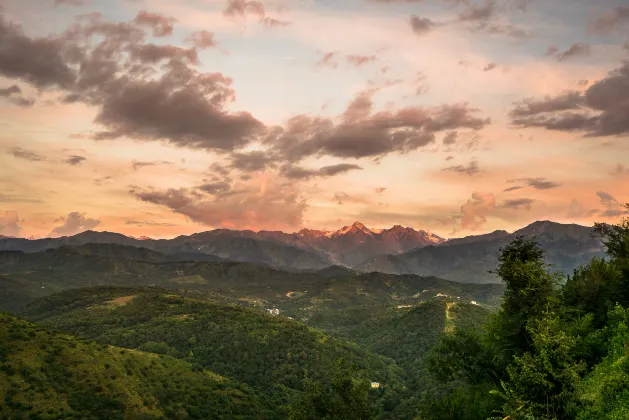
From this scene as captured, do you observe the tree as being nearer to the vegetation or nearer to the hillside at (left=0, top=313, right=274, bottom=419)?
the vegetation

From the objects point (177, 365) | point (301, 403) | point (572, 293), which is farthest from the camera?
point (177, 365)

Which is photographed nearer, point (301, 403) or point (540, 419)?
point (540, 419)

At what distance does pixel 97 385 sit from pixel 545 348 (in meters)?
134

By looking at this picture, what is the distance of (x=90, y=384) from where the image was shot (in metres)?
123

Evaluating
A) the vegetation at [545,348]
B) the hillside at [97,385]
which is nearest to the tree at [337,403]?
the vegetation at [545,348]

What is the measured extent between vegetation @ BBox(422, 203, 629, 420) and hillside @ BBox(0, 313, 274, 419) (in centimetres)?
10300

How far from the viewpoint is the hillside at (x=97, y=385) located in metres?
109

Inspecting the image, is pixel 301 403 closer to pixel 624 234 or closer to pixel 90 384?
pixel 624 234

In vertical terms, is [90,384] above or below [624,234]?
below

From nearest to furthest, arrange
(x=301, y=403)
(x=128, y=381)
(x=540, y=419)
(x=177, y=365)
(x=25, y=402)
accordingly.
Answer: (x=540, y=419)
(x=301, y=403)
(x=25, y=402)
(x=128, y=381)
(x=177, y=365)

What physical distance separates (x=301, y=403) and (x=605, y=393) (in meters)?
44.7

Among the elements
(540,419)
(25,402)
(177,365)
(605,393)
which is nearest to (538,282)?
(605,393)

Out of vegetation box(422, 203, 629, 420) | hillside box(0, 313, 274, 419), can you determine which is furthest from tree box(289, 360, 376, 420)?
hillside box(0, 313, 274, 419)

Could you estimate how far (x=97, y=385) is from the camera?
124188 mm
